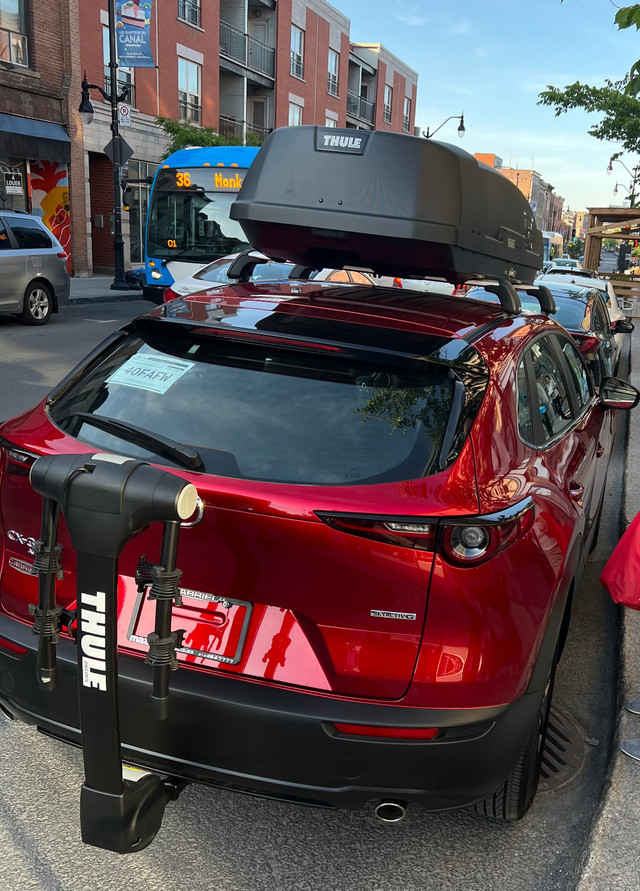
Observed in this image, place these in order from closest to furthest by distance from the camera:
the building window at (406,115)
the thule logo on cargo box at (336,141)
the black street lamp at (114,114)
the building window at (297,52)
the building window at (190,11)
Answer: the thule logo on cargo box at (336,141) < the black street lamp at (114,114) < the building window at (190,11) < the building window at (297,52) < the building window at (406,115)

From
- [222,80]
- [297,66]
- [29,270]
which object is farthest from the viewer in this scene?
[297,66]

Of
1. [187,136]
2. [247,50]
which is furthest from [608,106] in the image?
[247,50]

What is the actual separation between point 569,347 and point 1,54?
2295cm

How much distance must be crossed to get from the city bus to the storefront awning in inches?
296

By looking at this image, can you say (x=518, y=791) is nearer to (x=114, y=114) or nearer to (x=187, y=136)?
(x=114, y=114)

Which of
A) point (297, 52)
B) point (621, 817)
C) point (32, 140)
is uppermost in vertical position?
point (297, 52)

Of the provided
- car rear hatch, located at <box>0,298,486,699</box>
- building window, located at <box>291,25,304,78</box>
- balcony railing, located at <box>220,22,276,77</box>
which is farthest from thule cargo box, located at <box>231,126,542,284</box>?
building window, located at <box>291,25,304,78</box>

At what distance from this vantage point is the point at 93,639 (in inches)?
80.0

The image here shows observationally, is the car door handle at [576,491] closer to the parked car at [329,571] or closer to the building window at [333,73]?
the parked car at [329,571]

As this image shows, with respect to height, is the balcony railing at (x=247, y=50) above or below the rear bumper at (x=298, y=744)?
above

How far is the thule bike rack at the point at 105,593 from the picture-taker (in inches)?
75.6

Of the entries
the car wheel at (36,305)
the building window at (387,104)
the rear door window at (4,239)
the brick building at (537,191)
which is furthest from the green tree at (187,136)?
the brick building at (537,191)

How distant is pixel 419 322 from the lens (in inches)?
116

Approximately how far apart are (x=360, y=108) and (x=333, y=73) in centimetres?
574
